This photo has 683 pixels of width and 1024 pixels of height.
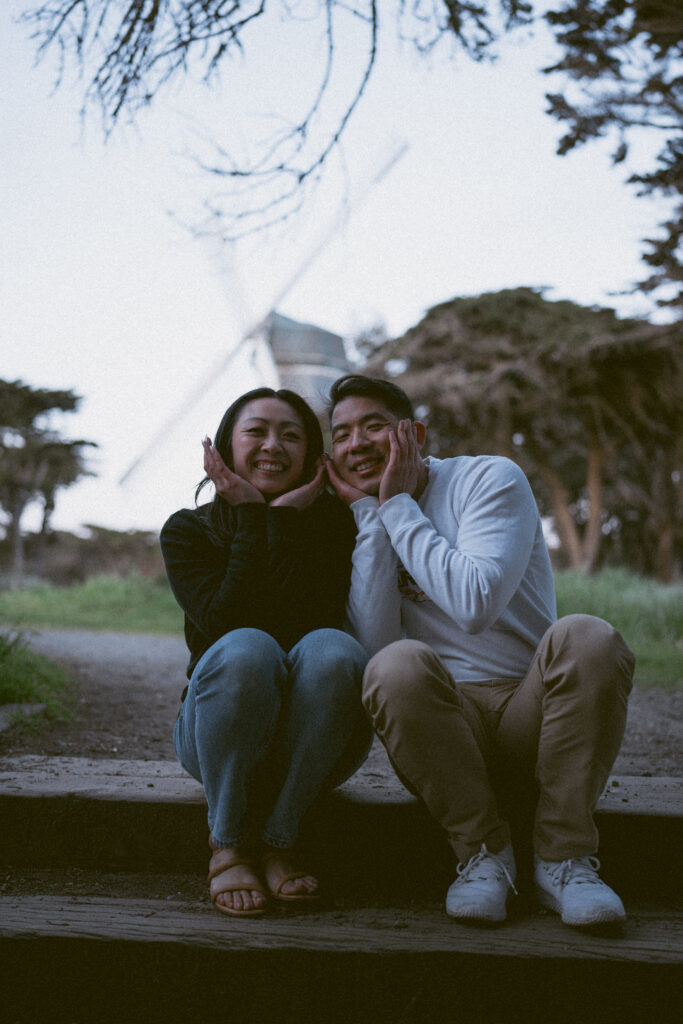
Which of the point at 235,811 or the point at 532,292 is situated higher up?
the point at 532,292

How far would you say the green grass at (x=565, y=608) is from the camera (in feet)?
17.8

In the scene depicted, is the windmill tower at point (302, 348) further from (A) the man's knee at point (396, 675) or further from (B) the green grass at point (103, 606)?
(A) the man's knee at point (396, 675)

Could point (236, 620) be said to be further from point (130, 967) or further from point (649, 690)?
point (649, 690)

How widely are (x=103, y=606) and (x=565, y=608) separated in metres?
5.96

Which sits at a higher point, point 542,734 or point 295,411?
point 295,411

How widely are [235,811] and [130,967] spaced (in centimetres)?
32

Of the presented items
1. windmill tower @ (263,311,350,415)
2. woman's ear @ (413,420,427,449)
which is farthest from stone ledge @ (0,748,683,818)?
windmill tower @ (263,311,350,415)

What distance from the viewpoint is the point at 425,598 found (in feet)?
6.13

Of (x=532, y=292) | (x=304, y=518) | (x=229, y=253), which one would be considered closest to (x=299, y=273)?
(x=532, y=292)

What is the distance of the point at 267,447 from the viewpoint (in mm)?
1939

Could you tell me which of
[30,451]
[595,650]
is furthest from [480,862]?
[30,451]

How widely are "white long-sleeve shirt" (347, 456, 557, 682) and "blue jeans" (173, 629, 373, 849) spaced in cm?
18

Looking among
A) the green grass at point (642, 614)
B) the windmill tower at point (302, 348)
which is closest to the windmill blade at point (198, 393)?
the windmill tower at point (302, 348)

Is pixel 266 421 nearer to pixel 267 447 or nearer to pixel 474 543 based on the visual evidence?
pixel 267 447
